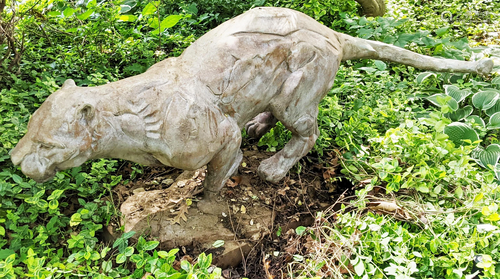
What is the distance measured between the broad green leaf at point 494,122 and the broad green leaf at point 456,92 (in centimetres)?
31

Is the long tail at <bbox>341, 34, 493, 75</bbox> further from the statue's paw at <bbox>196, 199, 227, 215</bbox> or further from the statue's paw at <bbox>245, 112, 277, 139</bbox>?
the statue's paw at <bbox>196, 199, 227, 215</bbox>

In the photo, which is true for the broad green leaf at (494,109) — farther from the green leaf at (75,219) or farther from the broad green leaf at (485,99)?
the green leaf at (75,219)

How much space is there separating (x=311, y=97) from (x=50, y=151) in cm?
156

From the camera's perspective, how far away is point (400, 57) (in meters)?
3.10

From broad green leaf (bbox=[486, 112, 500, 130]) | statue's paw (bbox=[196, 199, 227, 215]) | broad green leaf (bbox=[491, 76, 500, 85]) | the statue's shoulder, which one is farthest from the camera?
broad green leaf (bbox=[491, 76, 500, 85])

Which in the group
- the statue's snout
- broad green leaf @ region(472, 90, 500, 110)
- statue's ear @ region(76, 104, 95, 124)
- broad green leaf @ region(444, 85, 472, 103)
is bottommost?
broad green leaf @ region(472, 90, 500, 110)

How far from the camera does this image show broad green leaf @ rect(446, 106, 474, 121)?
11.3 ft

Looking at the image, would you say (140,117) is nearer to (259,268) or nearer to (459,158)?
(259,268)

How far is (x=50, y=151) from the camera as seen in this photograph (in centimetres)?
182

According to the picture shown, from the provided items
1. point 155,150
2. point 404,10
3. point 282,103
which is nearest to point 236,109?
point 282,103

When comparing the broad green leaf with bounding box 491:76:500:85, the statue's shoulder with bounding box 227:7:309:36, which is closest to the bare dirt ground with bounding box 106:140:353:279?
the statue's shoulder with bounding box 227:7:309:36

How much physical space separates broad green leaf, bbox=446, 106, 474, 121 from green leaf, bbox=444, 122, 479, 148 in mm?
427

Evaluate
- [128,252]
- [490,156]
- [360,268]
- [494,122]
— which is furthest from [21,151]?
[494,122]

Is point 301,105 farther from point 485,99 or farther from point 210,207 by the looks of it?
point 485,99
